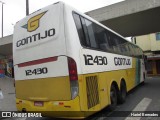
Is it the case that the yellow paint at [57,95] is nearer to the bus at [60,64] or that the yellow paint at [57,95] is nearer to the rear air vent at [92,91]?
the bus at [60,64]

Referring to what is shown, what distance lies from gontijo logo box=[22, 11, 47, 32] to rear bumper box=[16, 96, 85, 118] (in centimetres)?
217

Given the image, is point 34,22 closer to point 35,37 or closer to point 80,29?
point 35,37

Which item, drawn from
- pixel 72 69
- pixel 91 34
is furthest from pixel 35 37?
pixel 91 34

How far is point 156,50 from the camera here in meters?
39.9

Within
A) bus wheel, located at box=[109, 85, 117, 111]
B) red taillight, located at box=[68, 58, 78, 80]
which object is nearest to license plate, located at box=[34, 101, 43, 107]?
red taillight, located at box=[68, 58, 78, 80]

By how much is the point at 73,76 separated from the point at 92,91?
91cm

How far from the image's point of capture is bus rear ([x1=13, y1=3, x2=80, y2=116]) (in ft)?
18.6

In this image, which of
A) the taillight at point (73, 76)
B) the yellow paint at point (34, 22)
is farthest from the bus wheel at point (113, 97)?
the yellow paint at point (34, 22)

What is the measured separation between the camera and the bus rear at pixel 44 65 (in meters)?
5.67

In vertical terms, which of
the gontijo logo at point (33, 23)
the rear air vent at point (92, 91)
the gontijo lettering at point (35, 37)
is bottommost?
the rear air vent at point (92, 91)

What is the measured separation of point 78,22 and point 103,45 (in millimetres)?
1826

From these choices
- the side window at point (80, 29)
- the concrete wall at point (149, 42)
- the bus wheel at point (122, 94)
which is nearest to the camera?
the side window at point (80, 29)

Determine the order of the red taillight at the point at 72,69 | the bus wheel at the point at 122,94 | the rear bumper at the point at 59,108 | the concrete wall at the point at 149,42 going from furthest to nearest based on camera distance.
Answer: the concrete wall at the point at 149,42
the bus wheel at the point at 122,94
the red taillight at the point at 72,69
the rear bumper at the point at 59,108

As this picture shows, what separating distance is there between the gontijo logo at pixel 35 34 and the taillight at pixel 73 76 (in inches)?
39.7
